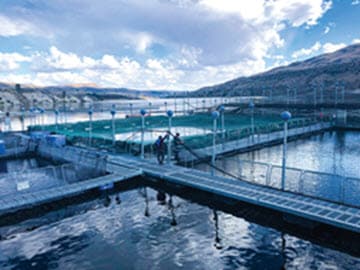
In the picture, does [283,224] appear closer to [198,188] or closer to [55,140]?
[198,188]

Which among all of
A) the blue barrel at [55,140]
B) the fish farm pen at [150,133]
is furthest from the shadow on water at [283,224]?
the blue barrel at [55,140]

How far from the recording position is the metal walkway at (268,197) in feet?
37.4

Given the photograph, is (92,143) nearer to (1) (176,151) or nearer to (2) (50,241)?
(1) (176,151)

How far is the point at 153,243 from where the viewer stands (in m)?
11.2

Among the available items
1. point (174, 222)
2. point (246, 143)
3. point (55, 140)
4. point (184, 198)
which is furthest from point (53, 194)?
point (246, 143)

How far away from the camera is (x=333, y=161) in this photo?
80.0 ft

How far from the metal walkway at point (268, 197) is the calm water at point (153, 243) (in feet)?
3.56

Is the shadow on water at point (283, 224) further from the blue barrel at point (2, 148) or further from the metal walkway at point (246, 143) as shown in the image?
the blue barrel at point (2, 148)

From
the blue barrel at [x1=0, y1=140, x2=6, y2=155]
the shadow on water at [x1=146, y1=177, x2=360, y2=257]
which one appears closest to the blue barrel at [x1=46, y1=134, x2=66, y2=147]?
the blue barrel at [x1=0, y1=140, x2=6, y2=155]

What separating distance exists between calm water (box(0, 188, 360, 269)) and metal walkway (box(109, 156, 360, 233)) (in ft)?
3.56

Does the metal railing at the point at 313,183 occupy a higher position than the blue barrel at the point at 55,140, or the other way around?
the blue barrel at the point at 55,140

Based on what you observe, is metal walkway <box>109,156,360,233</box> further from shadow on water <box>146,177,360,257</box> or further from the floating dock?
shadow on water <box>146,177,360,257</box>

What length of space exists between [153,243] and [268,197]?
602 centimetres

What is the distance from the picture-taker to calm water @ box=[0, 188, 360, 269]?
991 centimetres
